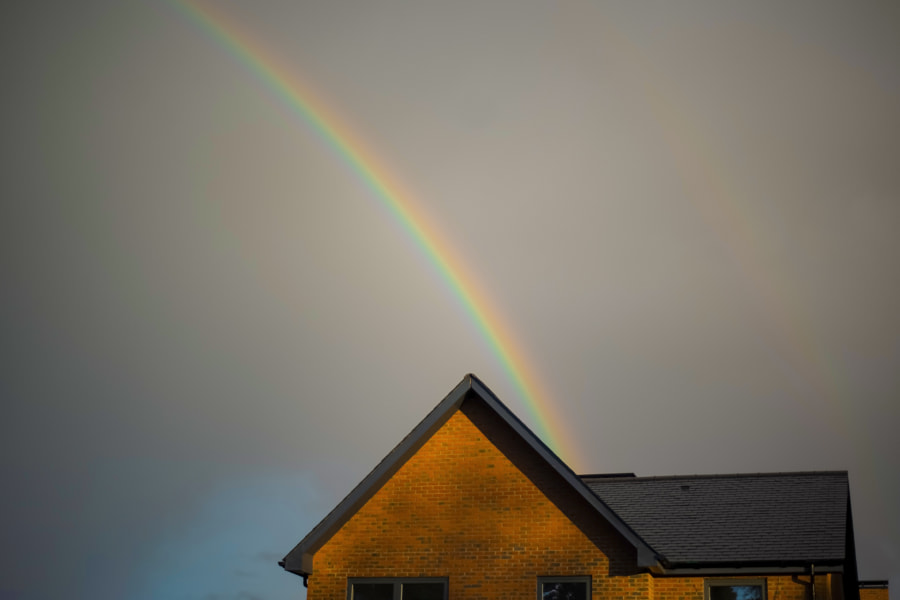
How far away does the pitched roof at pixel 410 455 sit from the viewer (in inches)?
945

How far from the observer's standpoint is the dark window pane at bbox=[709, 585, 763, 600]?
22312 millimetres

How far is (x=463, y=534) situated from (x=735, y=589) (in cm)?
602

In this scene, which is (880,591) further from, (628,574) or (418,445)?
(418,445)

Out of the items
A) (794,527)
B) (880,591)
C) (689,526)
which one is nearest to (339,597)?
(689,526)

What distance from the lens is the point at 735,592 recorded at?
2245 cm

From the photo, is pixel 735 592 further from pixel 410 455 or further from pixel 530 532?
pixel 410 455

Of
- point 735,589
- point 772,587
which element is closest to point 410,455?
point 735,589

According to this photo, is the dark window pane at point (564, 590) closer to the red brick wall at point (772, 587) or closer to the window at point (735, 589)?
the red brick wall at point (772, 587)

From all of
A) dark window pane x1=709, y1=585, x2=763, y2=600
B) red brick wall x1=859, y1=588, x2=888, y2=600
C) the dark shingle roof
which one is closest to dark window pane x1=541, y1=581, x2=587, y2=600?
the dark shingle roof

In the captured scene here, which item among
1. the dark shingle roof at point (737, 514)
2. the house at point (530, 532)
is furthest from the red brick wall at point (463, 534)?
the dark shingle roof at point (737, 514)

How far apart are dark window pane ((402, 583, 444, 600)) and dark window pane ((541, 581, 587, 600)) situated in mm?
2341

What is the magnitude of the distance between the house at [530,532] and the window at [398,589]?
28 mm

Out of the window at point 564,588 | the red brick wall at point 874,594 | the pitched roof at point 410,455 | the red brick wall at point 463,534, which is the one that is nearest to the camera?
the window at point 564,588

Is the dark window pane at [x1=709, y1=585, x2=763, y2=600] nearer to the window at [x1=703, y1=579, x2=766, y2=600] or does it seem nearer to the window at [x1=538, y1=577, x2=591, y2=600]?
the window at [x1=703, y1=579, x2=766, y2=600]
